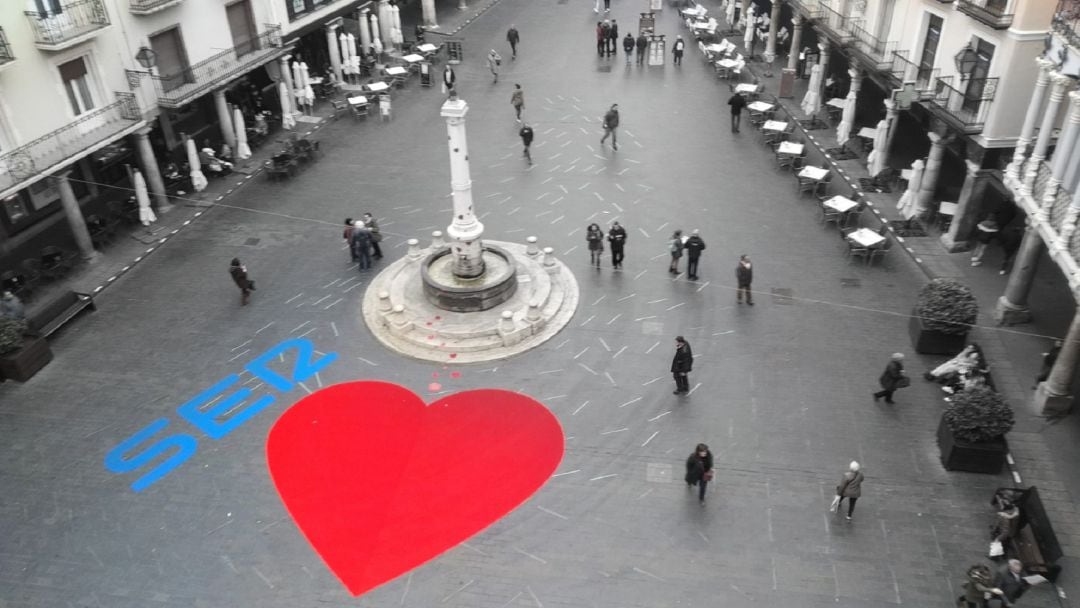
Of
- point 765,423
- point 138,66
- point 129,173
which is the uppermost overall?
point 138,66

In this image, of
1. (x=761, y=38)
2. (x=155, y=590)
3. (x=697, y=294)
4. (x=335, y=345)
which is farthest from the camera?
(x=761, y=38)

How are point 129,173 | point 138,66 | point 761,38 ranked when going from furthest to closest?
point 761,38
point 129,173
point 138,66

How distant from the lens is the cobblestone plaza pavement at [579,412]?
1356 centimetres

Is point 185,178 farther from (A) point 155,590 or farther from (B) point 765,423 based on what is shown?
(B) point 765,423

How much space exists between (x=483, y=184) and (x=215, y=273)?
9.70 m

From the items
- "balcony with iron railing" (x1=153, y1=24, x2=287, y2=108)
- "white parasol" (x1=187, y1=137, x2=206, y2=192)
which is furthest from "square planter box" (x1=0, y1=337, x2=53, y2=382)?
"balcony with iron railing" (x1=153, y1=24, x2=287, y2=108)

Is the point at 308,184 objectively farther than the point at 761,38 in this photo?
No

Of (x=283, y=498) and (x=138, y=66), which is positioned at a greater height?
(x=138, y=66)

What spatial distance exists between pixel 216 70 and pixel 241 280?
37.8 ft

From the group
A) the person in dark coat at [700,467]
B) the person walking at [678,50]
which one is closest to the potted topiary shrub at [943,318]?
the person in dark coat at [700,467]

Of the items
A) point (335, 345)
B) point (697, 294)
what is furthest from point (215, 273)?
point (697, 294)

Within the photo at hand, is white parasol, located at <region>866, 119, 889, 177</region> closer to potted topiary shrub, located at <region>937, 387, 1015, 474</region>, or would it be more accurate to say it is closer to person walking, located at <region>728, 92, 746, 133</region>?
person walking, located at <region>728, 92, 746, 133</region>

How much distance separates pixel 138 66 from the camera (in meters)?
24.9

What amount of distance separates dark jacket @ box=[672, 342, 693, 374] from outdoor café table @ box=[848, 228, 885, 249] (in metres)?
8.05
